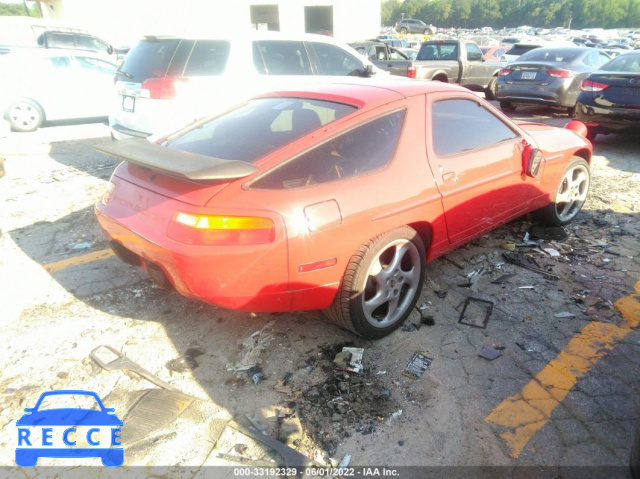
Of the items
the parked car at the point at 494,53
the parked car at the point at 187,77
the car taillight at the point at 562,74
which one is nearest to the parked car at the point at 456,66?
the car taillight at the point at 562,74

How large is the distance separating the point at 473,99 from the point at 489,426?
2386 mm

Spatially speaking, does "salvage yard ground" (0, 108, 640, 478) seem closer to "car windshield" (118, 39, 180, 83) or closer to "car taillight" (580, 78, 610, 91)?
"car windshield" (118, 39, 180, 83)

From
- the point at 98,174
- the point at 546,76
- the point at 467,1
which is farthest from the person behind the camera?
the point at 467,1

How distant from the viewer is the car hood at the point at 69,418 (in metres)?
2.34

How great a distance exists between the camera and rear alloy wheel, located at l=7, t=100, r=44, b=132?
8.98 m

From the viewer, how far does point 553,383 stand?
2613 millimetres

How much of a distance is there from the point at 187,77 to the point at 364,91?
3316 millimetres

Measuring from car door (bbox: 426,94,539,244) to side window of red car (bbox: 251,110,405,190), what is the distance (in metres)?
0.34

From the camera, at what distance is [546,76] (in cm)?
973

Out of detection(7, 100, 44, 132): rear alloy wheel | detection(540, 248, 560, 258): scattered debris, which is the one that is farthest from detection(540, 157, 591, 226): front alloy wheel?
detection(7, 100, 44, 132): rear alloy wheel

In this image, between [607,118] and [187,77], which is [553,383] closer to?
[187,77]

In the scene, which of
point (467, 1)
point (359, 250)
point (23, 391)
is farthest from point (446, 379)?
point (467, 1)

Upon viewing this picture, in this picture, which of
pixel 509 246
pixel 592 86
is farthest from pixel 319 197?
pixel 592 86

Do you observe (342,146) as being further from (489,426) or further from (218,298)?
(489,426)
